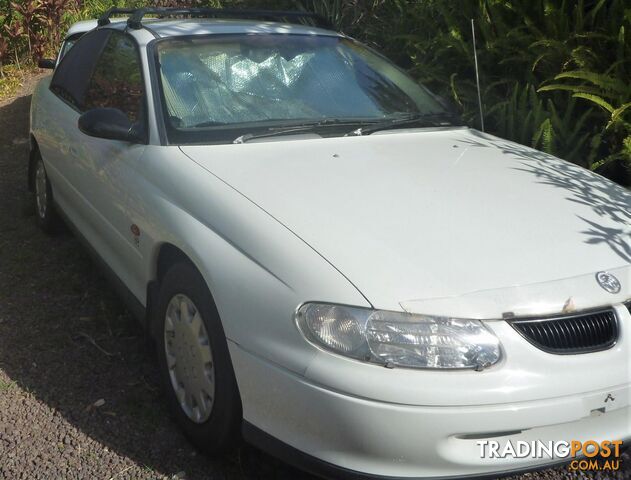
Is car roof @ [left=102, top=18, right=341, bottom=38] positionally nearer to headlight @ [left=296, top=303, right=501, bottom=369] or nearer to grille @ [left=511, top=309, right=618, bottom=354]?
headlight @ [left=296, top=303, right=501, bottom=369]

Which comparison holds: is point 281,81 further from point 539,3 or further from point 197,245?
Result: point 539,3

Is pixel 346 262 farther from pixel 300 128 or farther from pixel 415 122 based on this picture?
pixel 415 122

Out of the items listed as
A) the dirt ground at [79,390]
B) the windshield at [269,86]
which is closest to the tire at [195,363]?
the dirt ground at [79,390]

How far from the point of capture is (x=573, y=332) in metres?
2.46

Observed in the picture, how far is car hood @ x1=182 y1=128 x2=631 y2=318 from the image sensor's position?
246 centimetres

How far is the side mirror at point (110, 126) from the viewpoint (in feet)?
11.5

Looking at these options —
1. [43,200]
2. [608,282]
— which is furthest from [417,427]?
[43,200]

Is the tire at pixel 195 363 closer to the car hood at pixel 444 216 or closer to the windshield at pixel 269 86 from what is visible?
the car hood at pixel 444 216

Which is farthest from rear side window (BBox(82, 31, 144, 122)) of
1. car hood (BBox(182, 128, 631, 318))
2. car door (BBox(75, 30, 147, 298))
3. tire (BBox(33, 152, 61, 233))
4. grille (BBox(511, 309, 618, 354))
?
grille (BBox(511, 309, 618, 354))

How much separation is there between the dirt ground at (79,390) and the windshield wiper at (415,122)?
150 centimetres

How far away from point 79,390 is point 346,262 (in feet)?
5.28

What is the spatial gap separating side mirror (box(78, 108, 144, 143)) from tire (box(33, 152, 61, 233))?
1.67 meters

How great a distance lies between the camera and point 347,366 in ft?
7.70

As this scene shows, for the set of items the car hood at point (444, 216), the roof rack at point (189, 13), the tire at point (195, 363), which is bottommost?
the tire at point (195, 363)
